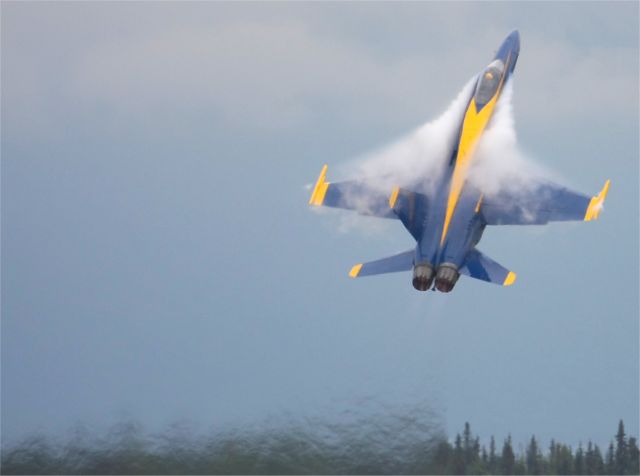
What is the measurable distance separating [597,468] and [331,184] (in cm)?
1252

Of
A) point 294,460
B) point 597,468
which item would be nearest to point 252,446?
point 294,460

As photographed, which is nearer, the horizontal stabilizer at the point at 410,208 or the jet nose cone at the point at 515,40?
the horizontal stabilizer at the point at 410,208

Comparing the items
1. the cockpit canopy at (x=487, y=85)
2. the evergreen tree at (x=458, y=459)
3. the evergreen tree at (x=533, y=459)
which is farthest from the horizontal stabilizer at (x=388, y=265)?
the evergreen tree at (x=533, y=459)

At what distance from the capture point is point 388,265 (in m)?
57.4

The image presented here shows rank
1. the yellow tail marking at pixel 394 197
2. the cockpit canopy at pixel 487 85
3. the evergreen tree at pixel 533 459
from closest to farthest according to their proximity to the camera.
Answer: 1. the yellow tail marking at pixel 394 197
2. the cockpit canopy at pixel 487 85
3. the evergreen tree at pixel 533 459

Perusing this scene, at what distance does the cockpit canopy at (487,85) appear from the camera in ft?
195

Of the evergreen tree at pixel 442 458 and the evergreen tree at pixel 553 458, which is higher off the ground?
the evergreen tree at pixel 553 458

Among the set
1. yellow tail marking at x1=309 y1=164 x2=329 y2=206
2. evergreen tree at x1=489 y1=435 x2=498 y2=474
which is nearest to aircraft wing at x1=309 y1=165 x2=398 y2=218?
yellow tail marking at x1=309 y1=164 x2=329 y2=206

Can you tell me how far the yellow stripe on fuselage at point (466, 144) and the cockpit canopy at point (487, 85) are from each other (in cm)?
15

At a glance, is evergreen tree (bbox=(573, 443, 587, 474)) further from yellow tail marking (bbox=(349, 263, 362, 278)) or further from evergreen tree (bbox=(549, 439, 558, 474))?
yellow tail marking (bbox=(349, 263, 362, 278))

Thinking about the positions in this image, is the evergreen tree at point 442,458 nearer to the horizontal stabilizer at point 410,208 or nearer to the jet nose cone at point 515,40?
the horizontal stabilizer at point 410,208

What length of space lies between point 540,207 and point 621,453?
962 cm

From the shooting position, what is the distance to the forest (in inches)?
2314

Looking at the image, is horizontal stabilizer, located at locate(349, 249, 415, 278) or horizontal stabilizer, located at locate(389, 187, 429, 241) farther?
horizontal stabilizer, located at locate(389, 187, 429, 241)
